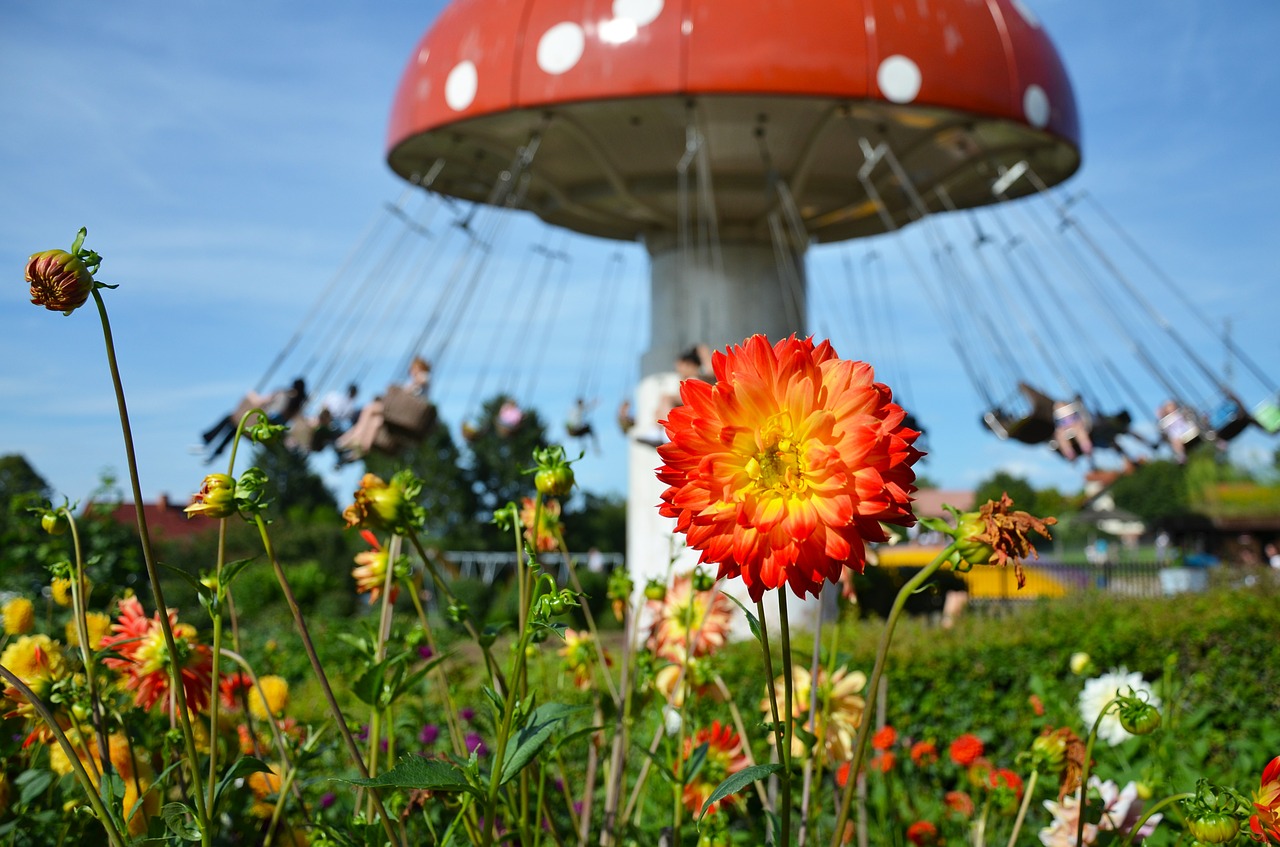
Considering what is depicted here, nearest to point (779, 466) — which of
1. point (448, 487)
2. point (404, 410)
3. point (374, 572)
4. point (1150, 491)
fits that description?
point (374, 572)

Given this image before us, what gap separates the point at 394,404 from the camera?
695cm

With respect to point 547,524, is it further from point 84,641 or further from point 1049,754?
point 1049,754

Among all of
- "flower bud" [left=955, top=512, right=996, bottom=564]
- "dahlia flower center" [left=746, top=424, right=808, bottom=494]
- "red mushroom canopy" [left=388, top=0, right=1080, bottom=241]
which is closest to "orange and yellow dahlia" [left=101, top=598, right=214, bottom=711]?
"dahlia flower center" [left=746, top=424, right=808, bottom=494]

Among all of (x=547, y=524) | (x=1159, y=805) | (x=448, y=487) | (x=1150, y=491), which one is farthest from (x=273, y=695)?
(x=1150, y=491)

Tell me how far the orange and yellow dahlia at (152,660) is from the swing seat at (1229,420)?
7397 millimetres

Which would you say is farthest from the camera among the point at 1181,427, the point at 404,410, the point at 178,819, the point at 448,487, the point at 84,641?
the point at 448,487

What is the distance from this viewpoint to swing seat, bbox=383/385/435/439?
6.95 m

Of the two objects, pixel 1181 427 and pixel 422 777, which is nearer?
pixel 422 777

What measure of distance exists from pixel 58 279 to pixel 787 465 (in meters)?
0.65

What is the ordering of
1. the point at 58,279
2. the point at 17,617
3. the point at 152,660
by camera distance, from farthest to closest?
1. the point at 17,617
2. the point at 152,660
3. the point at 58,279

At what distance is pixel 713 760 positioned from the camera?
5.90ft

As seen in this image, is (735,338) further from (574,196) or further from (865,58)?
(865,58)

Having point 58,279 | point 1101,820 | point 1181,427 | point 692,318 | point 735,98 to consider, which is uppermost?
point 735,98

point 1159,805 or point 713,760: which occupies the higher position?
point 1159,805
